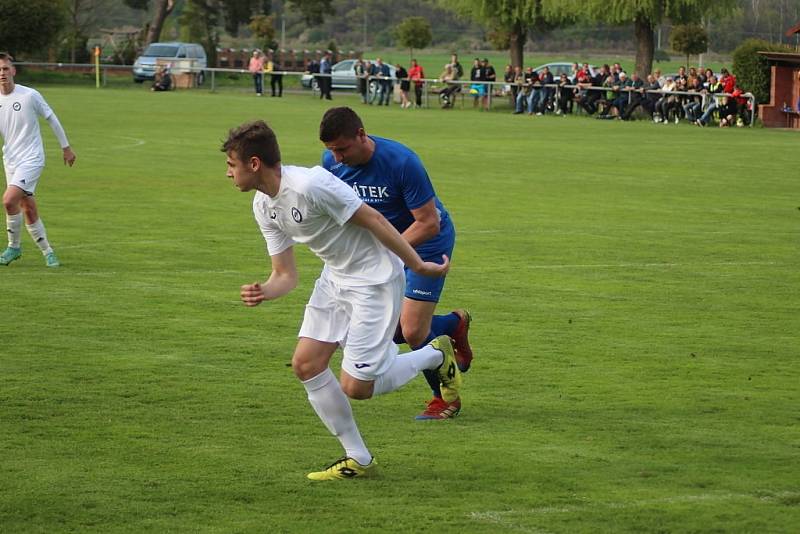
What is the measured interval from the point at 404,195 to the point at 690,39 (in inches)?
2203

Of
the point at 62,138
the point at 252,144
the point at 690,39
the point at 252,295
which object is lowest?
the point at 252,295

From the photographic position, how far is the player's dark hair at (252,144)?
641cm

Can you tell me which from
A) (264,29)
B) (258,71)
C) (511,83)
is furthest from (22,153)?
(264,29)

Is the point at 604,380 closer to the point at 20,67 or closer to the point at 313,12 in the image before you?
the point at 20,67

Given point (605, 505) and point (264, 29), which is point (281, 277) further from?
point (264, 29)

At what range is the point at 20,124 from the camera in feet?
46.3

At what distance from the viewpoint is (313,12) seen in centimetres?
8569

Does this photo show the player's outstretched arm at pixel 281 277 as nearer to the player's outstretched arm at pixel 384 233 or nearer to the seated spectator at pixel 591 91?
the player's outstretched arm at pixel 384 233

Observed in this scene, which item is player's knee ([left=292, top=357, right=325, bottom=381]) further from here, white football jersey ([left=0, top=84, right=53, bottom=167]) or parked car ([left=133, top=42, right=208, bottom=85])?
parked car ([left=133, top=42, right=208, bottom=85])

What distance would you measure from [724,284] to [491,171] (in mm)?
12552

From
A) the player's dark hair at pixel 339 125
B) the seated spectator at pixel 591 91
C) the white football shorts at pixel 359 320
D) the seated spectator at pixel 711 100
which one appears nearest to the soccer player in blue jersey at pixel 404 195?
the player's dark hair at pixel 339 125

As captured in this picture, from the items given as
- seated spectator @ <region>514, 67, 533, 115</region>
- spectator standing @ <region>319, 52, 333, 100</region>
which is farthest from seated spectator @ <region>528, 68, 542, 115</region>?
spectator standing @ <region>319, 52, 333, 100</region>

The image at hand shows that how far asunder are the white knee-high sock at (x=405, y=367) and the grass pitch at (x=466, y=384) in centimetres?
39

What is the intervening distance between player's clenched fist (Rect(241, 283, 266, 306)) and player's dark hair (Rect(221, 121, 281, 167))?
678 millimetres
